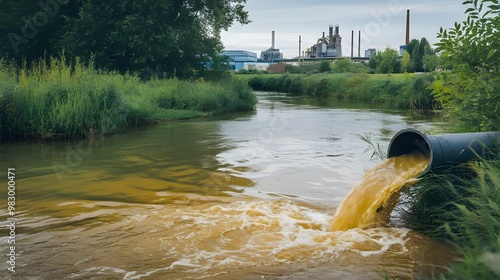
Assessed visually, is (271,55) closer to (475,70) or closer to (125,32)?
(125,32)

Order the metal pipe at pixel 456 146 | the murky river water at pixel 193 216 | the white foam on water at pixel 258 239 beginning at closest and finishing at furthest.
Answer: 1. the murky river water at pixel 193 216
2. the white foam on water at pixel 258 239
3. the metal pipe at pixel 456 146

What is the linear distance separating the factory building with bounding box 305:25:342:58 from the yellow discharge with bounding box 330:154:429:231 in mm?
71618

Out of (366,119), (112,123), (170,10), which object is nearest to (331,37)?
(170,10)

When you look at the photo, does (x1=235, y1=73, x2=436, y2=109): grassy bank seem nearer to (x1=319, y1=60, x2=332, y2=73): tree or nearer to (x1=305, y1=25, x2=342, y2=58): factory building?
(x1=319, y1=60, x2=332, y2=73): tree

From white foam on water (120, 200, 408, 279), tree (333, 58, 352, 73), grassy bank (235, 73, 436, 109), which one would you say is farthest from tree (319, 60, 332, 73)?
white foam on water (120, 200, 408, 279)

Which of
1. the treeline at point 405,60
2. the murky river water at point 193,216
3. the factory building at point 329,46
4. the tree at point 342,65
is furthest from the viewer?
the factory building at point 329,46

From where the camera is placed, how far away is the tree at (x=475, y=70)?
6672mm

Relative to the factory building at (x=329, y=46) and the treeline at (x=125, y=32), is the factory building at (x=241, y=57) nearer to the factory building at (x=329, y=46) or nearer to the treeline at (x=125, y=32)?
the factory building at (x=329, y=46)

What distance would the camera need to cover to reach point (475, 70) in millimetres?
7332

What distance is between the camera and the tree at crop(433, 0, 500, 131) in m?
6.67

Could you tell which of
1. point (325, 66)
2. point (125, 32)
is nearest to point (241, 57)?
point (325, 66)

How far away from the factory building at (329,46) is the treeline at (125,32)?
48.4 metres

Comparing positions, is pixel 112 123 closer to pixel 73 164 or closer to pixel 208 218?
pixel 73 164

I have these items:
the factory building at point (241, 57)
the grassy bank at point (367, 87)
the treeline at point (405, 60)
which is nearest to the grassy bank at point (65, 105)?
the grassy bank at point (367, 87)
